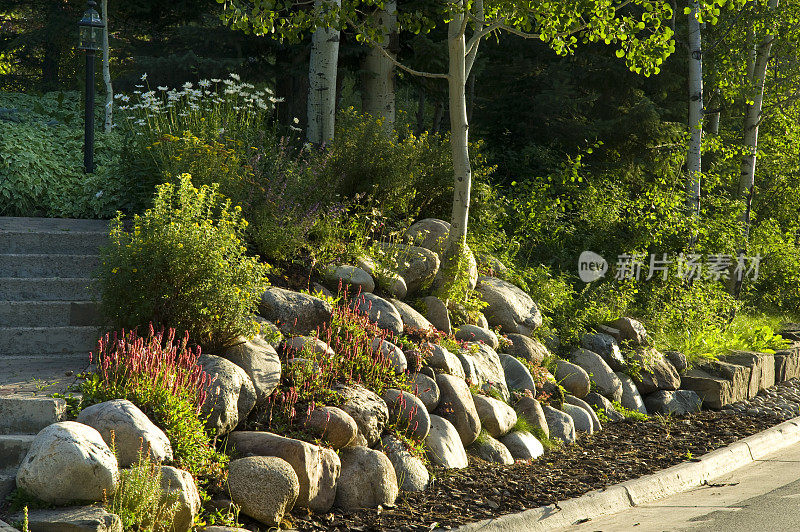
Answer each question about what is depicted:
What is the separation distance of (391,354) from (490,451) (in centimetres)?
128

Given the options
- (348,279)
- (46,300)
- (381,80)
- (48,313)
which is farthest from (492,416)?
(381,80)

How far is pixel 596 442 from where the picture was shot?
26.4 ft

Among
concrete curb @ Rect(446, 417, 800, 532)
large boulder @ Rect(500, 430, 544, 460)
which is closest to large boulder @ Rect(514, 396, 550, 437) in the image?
large boulder @ Rect(500, 430, 544, 460)

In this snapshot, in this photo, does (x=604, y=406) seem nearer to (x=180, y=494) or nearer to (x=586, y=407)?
(x=586, y=407)

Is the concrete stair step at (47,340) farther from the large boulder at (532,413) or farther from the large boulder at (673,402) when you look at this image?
the large boulder at (673,402)

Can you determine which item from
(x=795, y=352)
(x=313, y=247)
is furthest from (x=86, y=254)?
(x=795, y=352)

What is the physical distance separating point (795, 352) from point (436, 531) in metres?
9.71

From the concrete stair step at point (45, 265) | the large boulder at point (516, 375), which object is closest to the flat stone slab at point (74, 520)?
the concrete stair step at point (45, 265)

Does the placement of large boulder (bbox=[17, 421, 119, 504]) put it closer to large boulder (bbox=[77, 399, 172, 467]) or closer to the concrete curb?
large boulder (bbox=[77, 399, 172, 467])

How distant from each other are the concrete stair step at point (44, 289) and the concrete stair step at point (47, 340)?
453 millimetres

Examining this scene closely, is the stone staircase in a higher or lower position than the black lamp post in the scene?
lower

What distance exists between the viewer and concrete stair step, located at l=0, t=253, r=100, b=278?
7.14 metres

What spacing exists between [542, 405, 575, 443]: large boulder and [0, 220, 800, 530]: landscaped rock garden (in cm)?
1

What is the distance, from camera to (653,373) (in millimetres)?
9781
